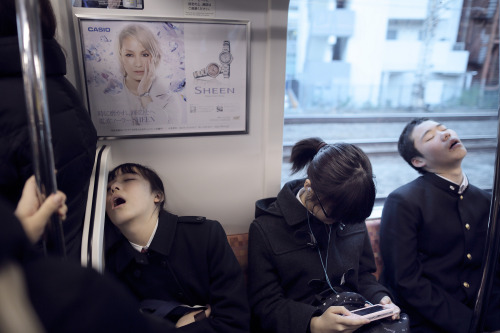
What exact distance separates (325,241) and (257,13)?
1179 millimetres

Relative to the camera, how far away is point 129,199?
1.51m

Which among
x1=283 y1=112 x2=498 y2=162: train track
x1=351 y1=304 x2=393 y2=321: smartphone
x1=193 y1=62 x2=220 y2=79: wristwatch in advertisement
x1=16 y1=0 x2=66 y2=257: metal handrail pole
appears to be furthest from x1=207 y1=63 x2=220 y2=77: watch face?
x1=283 y1=112 x2=498 y2=162: train track

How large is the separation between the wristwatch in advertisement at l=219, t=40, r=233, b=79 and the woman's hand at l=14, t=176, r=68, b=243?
3.74 feet

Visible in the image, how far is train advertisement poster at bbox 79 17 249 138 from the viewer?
1620 millimetres

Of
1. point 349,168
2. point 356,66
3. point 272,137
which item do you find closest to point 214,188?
point 272,137

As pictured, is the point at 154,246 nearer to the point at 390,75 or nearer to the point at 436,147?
the point at 436,147

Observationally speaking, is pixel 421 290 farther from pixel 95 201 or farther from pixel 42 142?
pixel 42 142

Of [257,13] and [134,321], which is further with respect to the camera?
[257,13]

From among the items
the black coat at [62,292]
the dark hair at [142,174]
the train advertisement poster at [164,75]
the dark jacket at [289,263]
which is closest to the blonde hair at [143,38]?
the train advertisement poster at [164,75]

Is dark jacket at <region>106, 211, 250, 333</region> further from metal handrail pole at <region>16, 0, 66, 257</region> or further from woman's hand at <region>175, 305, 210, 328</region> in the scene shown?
metal handrail pole at <region>16, 0, 66, 257</region>

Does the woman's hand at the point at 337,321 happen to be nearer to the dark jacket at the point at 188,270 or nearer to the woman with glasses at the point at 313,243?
the woman with glasses at the point at 313,243

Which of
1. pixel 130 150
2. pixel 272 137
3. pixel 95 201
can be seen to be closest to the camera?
pixel 95 201

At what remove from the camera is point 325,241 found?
1.67m

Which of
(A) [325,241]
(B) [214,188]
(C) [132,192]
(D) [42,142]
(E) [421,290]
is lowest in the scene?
(E) [421,290]
